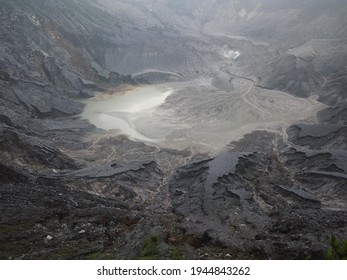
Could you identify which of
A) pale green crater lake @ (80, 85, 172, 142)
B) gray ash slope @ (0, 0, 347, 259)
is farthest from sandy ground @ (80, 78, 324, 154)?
gray ash slope @ (0, 0, 347, 259)

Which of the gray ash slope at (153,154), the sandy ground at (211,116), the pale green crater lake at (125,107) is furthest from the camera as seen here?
the pale green crater lake at (125,107)

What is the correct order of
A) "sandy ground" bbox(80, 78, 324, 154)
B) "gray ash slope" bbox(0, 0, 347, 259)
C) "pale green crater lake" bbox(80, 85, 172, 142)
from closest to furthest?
"gray ash slope" bbox(0, 0, 347, 259) < "sandy ground" bbox(80, 78, 324, 154) < "pale green crater lake" bbox(80, 85, 172, 142)

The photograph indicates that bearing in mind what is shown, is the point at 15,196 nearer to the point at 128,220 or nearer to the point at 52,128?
the point at 128,220

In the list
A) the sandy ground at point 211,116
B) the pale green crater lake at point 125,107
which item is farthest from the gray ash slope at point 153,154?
the pale green crater lake at point 125,107

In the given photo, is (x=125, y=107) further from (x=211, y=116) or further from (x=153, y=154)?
(x=153, y=154)

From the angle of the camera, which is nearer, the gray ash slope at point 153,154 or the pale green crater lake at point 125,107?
the gray ash slope at point 153,154

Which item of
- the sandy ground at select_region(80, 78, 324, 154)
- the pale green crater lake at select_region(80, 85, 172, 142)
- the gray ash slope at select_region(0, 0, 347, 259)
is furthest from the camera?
the pale green crater lake at select_region(80, 85, 172, 142)

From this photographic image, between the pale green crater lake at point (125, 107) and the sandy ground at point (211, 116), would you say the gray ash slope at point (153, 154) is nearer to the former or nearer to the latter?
the sandy ground at point (211, 116)

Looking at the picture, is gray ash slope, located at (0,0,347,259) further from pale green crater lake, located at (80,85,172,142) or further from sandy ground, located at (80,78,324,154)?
pale green crater lake, located at (80,85,172,142)

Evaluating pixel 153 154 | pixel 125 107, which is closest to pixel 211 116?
pixel 125 107
